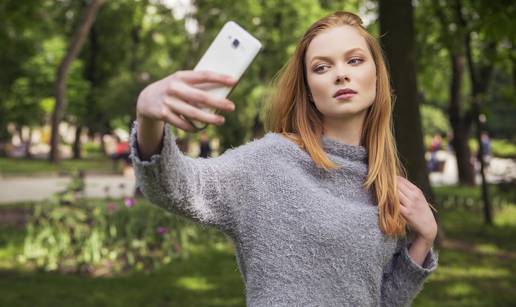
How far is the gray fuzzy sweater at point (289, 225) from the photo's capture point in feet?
5.83

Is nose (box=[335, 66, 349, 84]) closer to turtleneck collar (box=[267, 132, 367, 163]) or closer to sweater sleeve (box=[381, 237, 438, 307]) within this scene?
turtleneck collar (box=[267, 132, 367, 163])

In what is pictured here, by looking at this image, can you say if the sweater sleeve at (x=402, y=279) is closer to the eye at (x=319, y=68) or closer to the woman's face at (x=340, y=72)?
the woman's face at (x=340, y=72)

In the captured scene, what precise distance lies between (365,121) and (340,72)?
22 cm

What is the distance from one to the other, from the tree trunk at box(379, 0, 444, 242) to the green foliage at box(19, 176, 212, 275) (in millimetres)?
2989

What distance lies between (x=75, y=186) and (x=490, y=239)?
6.26 meters

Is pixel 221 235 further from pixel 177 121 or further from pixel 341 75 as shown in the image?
pixel 177 121

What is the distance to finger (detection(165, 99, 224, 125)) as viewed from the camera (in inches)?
52.3

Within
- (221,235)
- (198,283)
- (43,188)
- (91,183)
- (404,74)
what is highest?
(404,74)

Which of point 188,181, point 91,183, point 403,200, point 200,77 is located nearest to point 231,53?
point 200,77

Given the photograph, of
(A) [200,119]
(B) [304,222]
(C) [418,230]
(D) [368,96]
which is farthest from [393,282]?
(A) [200,119]

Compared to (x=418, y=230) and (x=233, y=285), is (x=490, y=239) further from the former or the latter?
(x=418, y=230)

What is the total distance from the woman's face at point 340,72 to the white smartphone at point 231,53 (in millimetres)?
397

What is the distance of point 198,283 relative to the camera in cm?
712

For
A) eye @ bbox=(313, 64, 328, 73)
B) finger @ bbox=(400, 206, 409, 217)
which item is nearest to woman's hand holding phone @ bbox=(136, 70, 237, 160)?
eye @ bbox=(313, 64, 328, 73)
